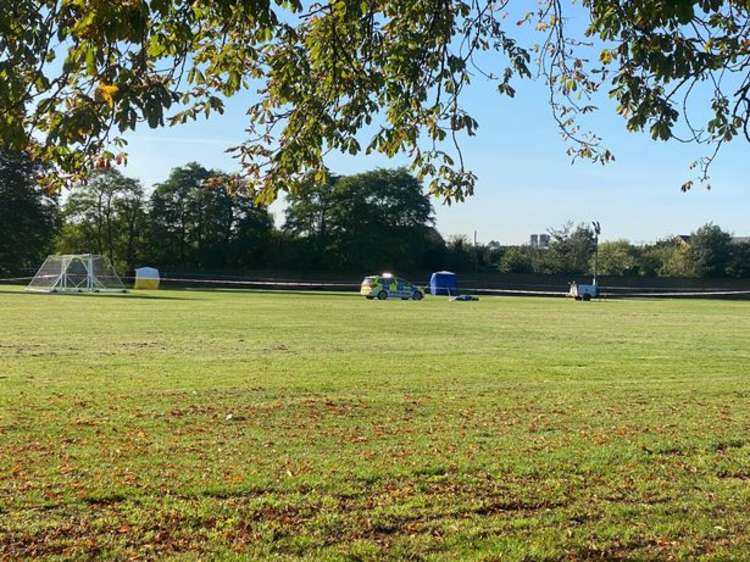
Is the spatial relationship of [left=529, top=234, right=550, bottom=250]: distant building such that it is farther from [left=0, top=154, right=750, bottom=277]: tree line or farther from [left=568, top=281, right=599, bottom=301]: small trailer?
[left=568, top=281, right=599, bottom=301]: small trailer

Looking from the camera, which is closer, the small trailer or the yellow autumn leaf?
the yellow autumn leaf

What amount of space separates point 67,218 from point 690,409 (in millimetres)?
78406

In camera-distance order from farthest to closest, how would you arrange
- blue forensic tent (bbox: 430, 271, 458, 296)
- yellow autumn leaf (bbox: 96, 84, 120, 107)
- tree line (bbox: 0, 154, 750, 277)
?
tree line (bbox: 0, 154, 750, 277) < blue forensic tent (bbox: 430, 271, 458, 296) < yellow autumn leaf (bbox: 96, 84, 120, 107)

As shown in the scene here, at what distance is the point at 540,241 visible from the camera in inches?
4257

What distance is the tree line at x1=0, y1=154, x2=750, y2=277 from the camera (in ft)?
240

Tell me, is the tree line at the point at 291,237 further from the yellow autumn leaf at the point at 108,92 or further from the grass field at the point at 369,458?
the yellow autumn leaf at the point at 108,92

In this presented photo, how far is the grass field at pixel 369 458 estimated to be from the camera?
440cm

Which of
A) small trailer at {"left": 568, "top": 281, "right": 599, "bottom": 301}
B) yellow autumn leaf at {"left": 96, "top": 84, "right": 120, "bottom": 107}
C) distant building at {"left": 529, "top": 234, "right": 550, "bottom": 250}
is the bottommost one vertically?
small trailer at {"left": 568, "top": 281, "right": 599, "bottom": 301}

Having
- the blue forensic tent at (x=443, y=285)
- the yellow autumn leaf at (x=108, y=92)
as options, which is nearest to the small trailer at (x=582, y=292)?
the blue forensic tent at (x=443, y=285)

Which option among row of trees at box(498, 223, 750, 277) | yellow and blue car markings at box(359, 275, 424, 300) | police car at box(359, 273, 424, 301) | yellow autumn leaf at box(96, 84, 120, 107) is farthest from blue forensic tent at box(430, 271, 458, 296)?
yellow autumn leaf at box(96, 84, 120, 107)

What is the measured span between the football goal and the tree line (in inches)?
717

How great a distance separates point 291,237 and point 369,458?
258 ft

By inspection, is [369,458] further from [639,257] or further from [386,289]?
[639,257]

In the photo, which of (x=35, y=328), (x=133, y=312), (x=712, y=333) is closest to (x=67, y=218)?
(x=133, y=312)
